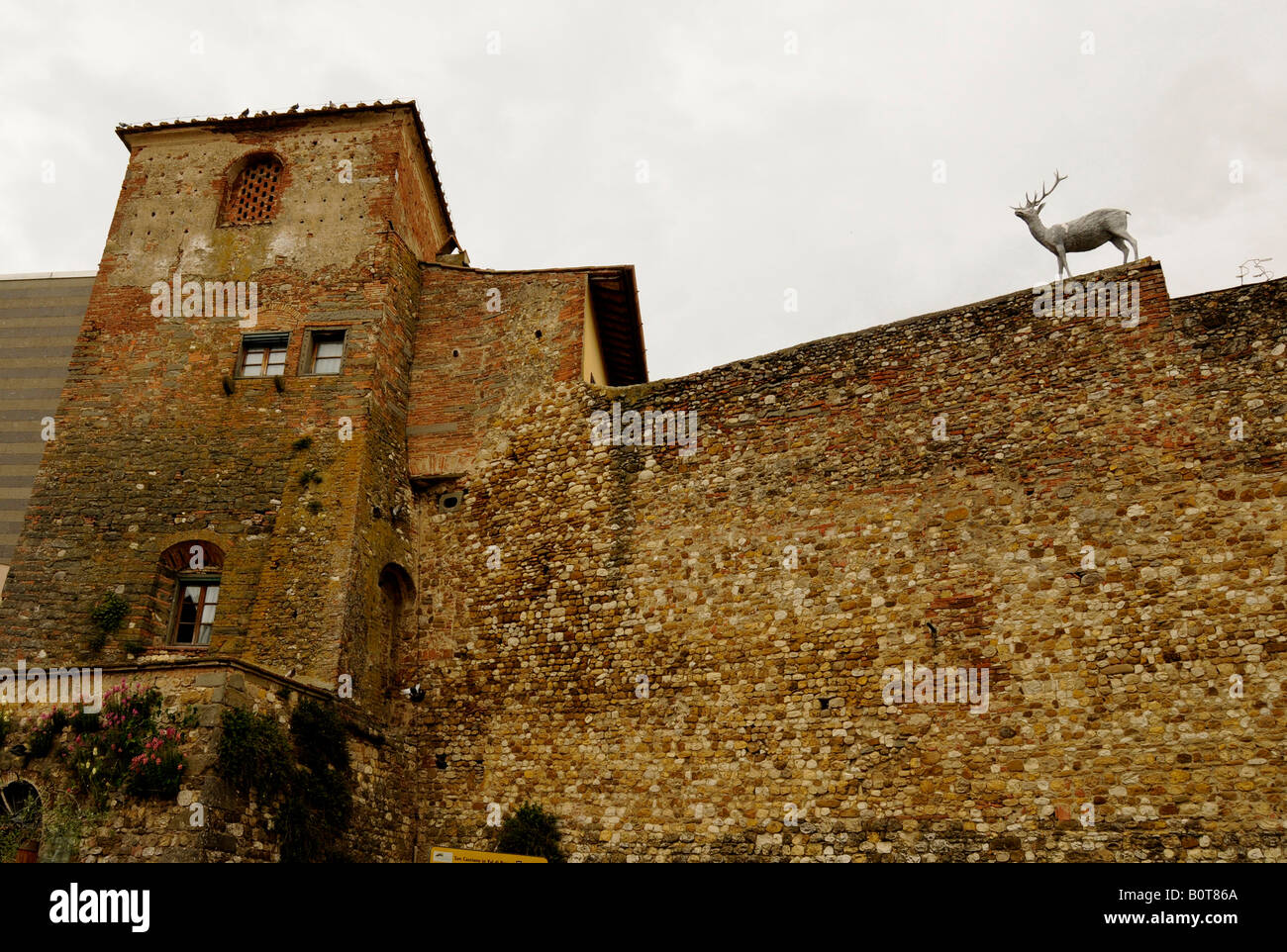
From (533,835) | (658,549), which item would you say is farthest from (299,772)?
(658,549)

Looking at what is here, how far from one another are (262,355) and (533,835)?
350 inches

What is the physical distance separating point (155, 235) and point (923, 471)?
13557 mm

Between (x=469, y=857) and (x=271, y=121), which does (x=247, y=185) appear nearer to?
(x=271, y=121)

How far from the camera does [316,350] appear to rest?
50.7 feet

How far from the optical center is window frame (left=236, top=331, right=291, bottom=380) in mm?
15367

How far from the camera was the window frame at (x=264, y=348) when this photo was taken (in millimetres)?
15367

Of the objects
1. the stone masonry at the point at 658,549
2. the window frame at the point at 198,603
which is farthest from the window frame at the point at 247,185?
the window frame at the point at 198,603

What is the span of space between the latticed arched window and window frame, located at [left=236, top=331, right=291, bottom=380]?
2.30m

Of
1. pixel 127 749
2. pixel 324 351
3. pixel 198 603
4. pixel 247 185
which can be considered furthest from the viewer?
pixel 247 185

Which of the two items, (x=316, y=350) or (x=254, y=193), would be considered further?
(x=254, y=193)

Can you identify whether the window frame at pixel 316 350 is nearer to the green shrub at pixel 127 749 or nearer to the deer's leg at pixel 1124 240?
the green shrub at pixel 127 749

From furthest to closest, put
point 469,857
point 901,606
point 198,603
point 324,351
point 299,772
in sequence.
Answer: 1. point 324,351
2. point 198,603
3. point 901,606
4. point 299,772
5. point 469,857

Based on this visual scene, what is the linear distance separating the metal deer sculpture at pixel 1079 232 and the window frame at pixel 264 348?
11.6 m

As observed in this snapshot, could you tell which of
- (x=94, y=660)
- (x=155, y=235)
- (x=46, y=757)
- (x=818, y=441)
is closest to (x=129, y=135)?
(x=155, y=235)
